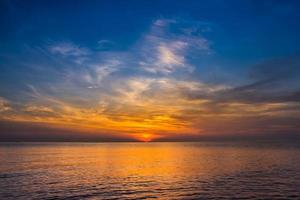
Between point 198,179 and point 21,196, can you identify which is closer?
point 21,196

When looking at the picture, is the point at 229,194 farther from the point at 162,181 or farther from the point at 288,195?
the point at 162,181

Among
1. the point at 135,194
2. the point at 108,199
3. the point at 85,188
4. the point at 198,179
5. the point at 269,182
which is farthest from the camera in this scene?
the point at 198,179

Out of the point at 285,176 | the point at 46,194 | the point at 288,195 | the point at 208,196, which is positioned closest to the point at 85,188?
the point at 46,194

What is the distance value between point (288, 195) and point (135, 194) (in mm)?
21245

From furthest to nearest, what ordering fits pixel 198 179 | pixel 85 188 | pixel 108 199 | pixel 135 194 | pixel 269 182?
pixel 198 179 < pixel 269 182 < pixel 85 188 < pixel 135 194 < pixel 108 199

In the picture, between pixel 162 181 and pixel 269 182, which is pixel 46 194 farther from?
pixel 269 182

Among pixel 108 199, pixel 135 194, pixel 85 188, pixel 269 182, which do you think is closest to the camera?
pixel 108 199

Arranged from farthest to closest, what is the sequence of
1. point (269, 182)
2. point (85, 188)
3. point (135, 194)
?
point (269, 182) → point (85, 188) → point (135, 194)

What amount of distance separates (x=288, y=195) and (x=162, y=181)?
70.9ft

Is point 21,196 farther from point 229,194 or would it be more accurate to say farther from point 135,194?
point 229,194

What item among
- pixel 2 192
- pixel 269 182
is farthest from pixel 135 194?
pixel 269 182

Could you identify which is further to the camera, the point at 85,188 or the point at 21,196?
the point at 85,188

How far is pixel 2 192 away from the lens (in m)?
43.4

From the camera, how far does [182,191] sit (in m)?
43.9
